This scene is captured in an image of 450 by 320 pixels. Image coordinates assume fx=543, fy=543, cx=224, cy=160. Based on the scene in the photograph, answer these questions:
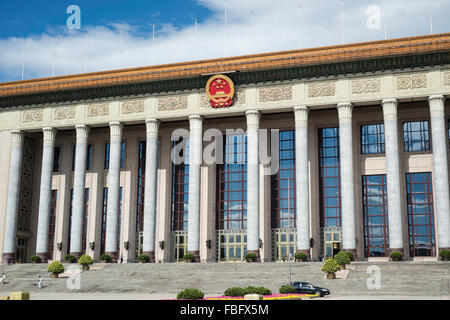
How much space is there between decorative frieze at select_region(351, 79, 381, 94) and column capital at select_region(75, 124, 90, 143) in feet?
79.9

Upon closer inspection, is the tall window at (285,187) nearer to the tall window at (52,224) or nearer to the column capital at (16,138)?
the tall window at (52,224)

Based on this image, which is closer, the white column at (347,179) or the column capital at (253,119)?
the white column at (347,179)

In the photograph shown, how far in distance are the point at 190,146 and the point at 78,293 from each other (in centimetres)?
1685

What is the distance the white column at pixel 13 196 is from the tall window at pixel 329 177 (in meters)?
28.3

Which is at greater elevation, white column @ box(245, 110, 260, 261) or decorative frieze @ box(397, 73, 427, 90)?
decorative frieze @ box(397, 73, 427, 90)

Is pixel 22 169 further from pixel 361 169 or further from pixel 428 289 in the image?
pixel 428 289

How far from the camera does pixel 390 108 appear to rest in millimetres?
42031

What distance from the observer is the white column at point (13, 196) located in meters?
50.0

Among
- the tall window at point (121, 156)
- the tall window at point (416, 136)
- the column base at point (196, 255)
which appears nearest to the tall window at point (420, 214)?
the tall window at point (416, 136)

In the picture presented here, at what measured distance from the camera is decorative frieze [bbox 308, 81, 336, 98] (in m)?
43.7

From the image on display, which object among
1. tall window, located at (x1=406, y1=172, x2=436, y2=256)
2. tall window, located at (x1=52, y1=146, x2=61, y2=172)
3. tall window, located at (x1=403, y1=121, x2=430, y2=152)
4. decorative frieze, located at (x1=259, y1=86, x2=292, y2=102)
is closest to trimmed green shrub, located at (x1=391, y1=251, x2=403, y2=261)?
tall window, located at (x1=406, y1=172, x2=436, y2=256)

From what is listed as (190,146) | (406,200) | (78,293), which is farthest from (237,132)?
(78,293)

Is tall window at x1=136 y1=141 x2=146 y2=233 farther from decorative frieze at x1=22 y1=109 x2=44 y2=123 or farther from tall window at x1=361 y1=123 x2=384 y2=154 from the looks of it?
tall window at x1=361 y1=123 x2=384 y2=154

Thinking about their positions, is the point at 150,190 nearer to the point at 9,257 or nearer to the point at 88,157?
the point at 88,157
